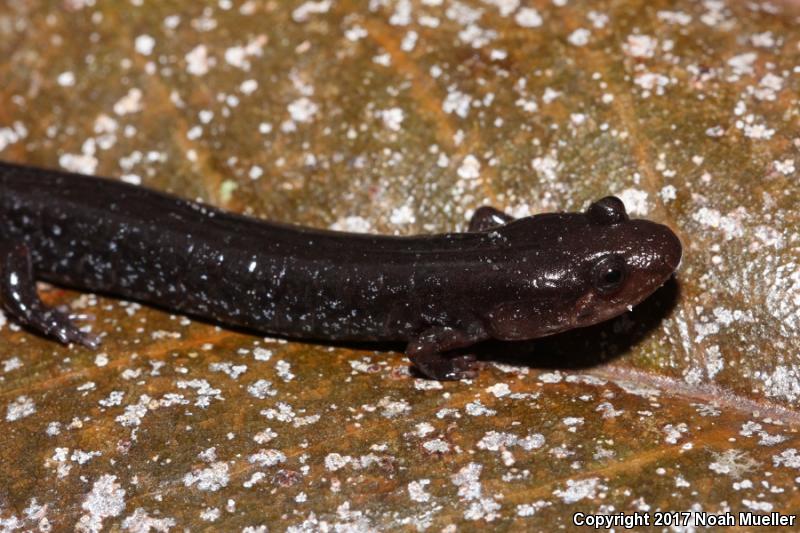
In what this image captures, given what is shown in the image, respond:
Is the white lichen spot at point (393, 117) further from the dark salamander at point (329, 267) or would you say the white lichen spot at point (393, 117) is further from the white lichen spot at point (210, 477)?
the white lichen spot at point (210, 477)

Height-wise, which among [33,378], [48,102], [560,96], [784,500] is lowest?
[33,378]

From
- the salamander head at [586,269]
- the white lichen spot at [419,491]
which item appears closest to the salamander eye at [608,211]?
the salamander head at [586,269]

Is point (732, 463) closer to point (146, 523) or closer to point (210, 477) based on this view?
point (210, 477)

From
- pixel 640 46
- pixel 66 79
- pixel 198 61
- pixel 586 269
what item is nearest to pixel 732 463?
pixel 586 269

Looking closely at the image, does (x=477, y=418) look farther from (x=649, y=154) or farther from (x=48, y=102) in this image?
(x=48, y=102)

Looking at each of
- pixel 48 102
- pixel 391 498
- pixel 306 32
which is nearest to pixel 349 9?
pixel 306 32

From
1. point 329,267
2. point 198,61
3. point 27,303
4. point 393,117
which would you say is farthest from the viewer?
point 198,61
